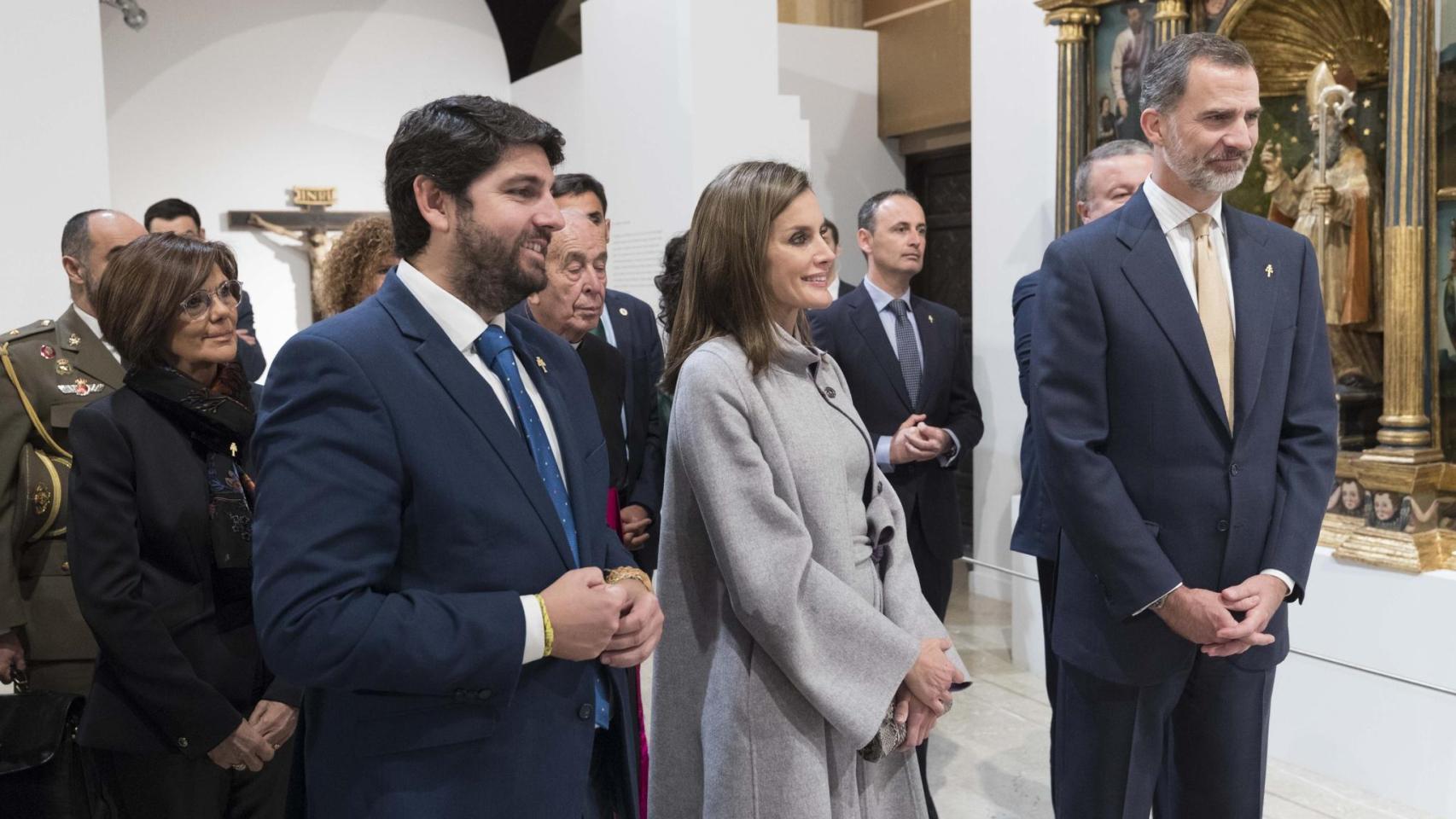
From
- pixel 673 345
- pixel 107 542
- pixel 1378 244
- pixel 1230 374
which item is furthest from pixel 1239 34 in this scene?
pixel 107 542

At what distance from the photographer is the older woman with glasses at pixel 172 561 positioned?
2350 millimetres

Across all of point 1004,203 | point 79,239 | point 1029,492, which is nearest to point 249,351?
point 79,239

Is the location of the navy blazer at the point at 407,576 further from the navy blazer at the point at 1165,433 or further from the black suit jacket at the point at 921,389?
the black suit jacket at the point at 921,389

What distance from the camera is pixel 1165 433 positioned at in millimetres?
2576

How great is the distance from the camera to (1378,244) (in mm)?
4668

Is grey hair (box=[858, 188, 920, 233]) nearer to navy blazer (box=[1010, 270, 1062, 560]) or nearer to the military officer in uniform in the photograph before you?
navy blazer (box=[1010, 270, 1062, 560])

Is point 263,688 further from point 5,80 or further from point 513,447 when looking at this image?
point 5,80

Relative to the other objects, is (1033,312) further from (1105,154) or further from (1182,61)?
(1182,61)

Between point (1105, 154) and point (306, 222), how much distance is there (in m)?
8.83

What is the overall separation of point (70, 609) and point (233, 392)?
0.86 m

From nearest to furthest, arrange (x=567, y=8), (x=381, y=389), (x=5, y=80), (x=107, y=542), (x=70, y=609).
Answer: (x=381, y=389)
(x=107, y=542)
(x=70, y=609)
(x=5, y=80)
(x=567, y=8)

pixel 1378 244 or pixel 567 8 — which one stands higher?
pixel 567 8

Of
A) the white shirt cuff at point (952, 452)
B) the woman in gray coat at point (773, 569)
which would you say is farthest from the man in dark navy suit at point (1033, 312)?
the woman in gray coat at point (773, 569)

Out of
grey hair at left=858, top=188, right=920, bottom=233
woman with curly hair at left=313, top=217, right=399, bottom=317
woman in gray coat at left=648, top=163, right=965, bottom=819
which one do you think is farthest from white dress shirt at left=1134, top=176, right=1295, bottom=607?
grey hair at left=858, top=188, right=920, bottom=233
